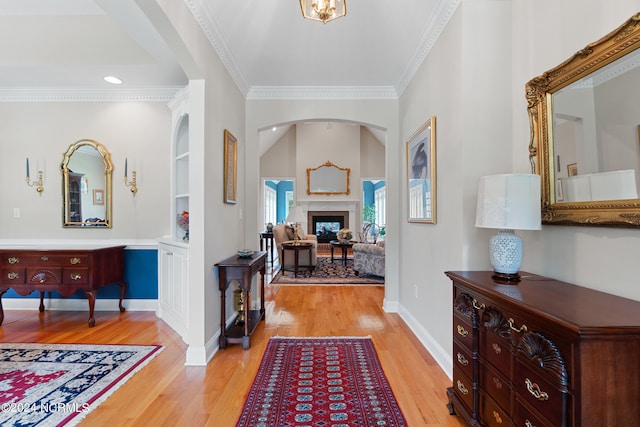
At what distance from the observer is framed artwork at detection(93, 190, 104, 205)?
3.43 metres

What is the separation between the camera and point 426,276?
2582 mm

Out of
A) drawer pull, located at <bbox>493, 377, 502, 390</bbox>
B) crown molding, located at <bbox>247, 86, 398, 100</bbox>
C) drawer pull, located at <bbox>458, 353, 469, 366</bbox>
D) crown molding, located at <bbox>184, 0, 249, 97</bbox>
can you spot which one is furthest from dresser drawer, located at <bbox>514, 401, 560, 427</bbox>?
A: crown molding, located at <bbox>247, 86, 398, 100</bbox>

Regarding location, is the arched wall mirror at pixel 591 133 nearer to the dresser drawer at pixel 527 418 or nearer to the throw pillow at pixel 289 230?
the dresser drawer at pixel 527 418

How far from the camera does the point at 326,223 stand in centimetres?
983

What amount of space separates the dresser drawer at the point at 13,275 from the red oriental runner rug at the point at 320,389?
2.61 meters

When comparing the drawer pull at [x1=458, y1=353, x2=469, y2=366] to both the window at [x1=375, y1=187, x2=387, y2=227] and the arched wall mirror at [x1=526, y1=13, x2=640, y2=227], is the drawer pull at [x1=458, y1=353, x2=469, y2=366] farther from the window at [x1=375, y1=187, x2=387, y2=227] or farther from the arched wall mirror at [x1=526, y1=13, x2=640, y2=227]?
the window at [x1=375, y1=187, x2=387, y2=227]

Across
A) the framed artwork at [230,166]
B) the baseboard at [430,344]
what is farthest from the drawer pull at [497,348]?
the framed artwork at [230,166]

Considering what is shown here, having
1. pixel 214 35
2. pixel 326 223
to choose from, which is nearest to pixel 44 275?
pixel 214 35

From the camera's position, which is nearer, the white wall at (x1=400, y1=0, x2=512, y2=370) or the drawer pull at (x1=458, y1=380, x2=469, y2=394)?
the drawer pull at (x1=458, y1=380, x2=469, y2=394)

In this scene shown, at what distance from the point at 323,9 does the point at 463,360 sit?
1.98 m

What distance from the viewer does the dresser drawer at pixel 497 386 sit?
118 cm

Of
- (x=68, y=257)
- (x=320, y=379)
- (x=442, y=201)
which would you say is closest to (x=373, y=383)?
(x=320, y=379)

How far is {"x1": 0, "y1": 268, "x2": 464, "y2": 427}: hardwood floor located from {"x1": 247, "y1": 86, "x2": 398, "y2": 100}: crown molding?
8.49ft

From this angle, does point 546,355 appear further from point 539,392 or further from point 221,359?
point 221,359
